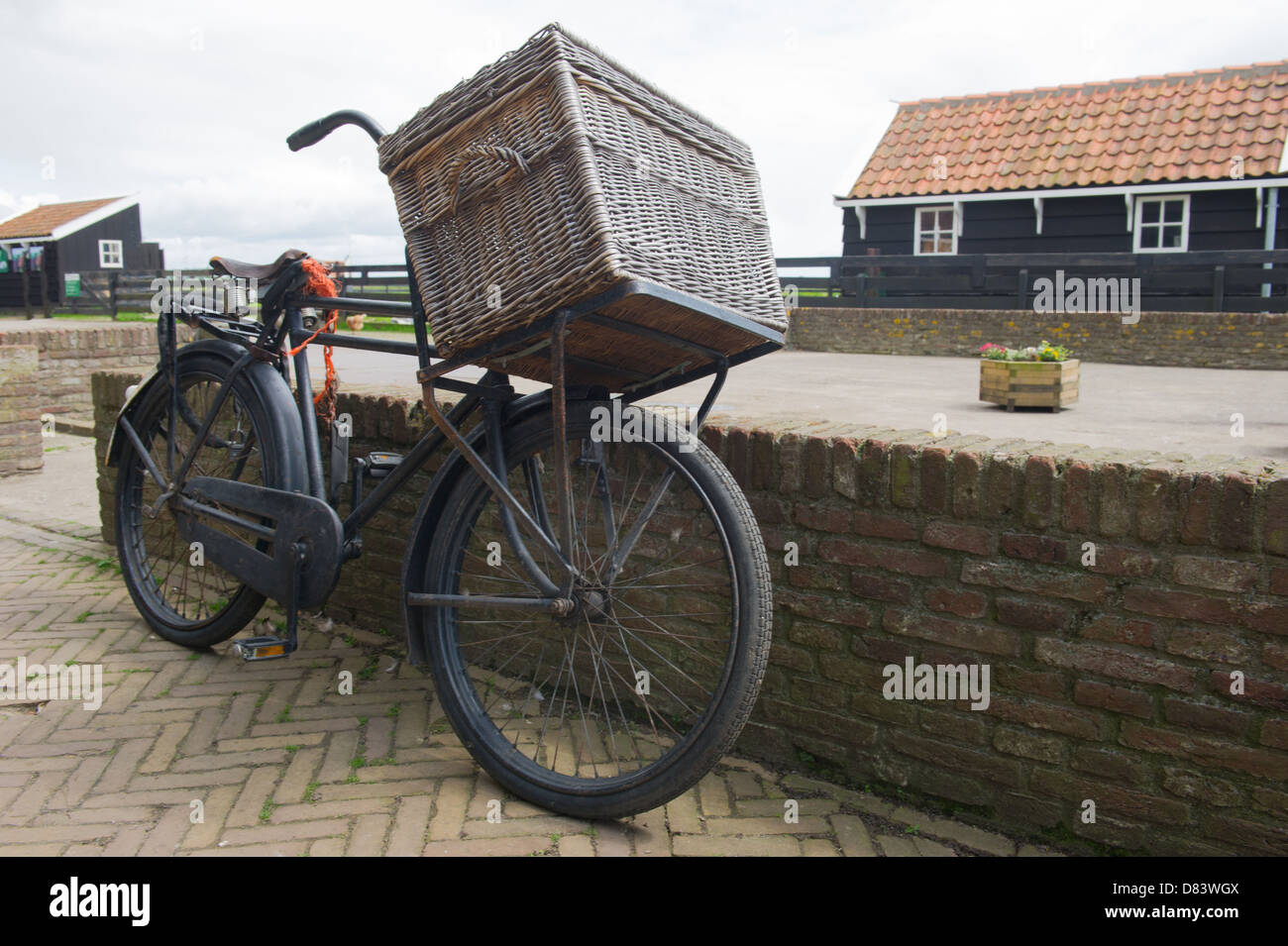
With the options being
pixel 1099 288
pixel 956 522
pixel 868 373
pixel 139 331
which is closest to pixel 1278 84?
pixel 1099 288

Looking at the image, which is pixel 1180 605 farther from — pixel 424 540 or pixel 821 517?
pixel 424 540

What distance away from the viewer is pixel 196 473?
431 cm

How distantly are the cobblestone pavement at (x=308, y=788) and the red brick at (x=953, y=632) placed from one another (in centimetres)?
48

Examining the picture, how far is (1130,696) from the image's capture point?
2520 mm

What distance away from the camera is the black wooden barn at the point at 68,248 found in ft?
119

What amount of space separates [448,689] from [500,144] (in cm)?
154

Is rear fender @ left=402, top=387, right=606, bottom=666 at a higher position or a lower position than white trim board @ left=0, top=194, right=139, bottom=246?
lower

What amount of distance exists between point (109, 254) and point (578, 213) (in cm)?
4183

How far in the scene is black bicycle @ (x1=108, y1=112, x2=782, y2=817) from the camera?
2670 millimetres

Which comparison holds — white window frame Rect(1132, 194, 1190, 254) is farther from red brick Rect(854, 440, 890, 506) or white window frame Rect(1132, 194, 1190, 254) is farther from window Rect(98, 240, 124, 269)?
window Rect(98, 240, 124, 269)

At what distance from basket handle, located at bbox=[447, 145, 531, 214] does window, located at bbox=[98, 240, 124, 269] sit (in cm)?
4070

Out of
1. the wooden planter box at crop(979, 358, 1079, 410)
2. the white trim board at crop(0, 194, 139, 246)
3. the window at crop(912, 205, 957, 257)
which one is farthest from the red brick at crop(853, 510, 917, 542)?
the white trim board at crop(0, 194, 139, 246)

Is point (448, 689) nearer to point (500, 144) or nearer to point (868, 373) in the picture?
point (500, 144)

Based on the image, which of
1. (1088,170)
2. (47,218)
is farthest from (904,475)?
(47,218)
